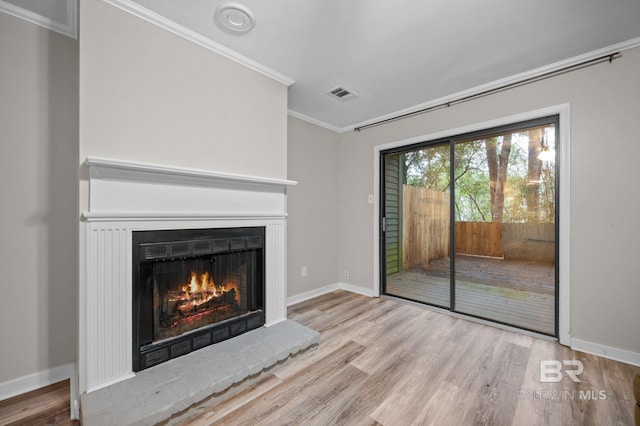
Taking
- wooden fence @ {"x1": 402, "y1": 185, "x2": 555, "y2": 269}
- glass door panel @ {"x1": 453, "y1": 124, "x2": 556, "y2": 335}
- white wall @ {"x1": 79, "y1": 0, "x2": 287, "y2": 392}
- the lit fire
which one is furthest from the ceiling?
the lit fire

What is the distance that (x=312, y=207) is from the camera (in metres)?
3.63

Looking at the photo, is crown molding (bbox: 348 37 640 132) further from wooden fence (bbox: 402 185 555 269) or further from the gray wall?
the gray wall

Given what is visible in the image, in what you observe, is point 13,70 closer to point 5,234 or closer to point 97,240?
point 5,234

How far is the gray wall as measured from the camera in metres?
1.68

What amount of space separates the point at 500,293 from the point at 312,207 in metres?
2.63

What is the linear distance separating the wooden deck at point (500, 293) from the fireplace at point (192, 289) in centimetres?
221

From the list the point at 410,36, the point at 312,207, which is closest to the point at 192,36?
the point at 410,36

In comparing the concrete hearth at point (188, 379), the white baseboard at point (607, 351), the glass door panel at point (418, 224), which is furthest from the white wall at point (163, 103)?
the white baseboard at point (607, 351)

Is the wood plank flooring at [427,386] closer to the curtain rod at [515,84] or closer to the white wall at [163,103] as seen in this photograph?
the white wall at [163,103]

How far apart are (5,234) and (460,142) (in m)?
3.97

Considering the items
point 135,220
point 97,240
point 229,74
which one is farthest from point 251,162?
point 97,240

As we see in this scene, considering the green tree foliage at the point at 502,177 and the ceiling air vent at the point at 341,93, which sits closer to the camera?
the green tree foliage at the point at 502,177

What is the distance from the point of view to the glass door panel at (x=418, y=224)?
3.31 meters

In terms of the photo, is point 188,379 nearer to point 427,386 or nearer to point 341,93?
point 427,386
